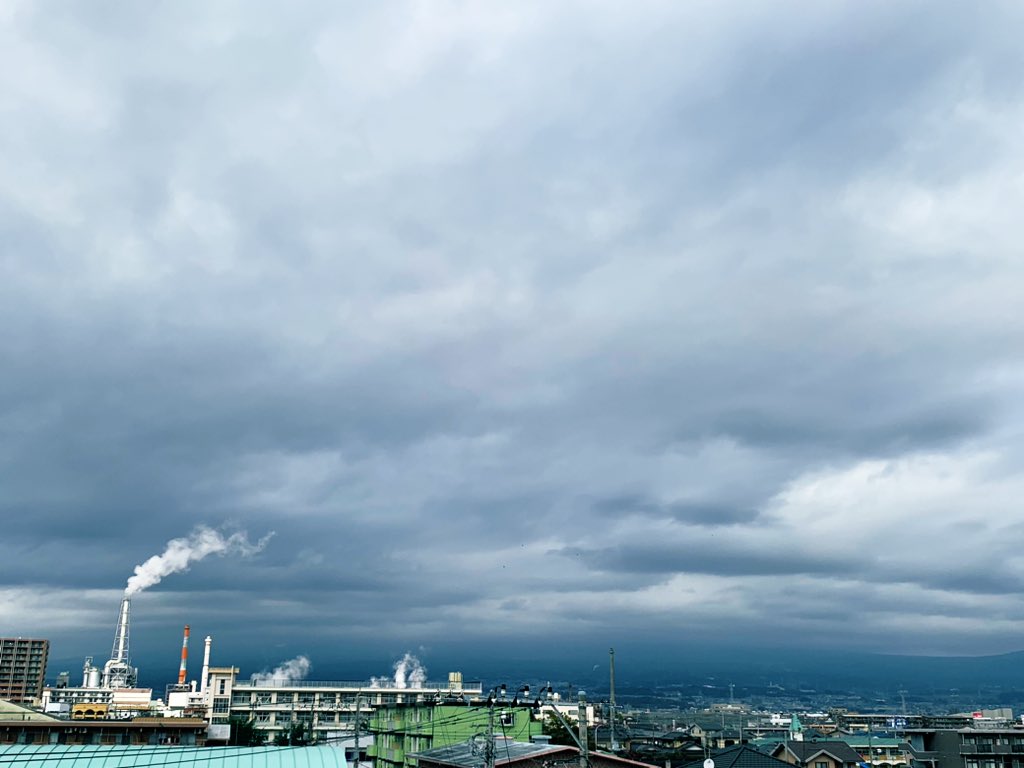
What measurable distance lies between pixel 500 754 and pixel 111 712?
374ft

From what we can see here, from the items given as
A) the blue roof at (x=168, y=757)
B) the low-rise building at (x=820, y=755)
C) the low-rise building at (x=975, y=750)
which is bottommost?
the low-rise building at (x=975, y=750)

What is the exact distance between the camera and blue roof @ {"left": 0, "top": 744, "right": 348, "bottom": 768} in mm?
61156

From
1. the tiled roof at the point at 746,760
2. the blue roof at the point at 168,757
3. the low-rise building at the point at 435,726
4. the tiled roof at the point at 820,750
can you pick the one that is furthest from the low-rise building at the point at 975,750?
the blue roof at the point at 168,757

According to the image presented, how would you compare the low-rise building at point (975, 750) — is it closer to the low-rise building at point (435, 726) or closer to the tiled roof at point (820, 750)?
the tiled roof at point (820, 750)

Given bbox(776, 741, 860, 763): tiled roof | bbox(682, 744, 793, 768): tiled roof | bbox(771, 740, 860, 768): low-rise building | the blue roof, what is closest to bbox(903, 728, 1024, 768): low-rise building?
bbox(776, 741, 860, 763): tiled roof

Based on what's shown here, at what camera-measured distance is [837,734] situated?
5832 inches

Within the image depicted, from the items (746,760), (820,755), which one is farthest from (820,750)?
(746,760)

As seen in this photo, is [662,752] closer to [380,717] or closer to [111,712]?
[380,717]

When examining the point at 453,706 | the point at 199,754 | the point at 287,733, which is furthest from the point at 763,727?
the point at 199,754

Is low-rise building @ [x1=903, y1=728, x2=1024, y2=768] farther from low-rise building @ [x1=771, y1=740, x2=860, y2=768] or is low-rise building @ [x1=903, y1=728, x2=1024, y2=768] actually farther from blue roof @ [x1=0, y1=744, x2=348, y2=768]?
blue roof @ [x1=0, y1=744, x2=348, y2=768]

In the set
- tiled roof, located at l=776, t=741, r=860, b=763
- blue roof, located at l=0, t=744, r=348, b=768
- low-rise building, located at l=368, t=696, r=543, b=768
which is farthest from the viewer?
low-rise building, located at l=368, t=696, r=543, b=768

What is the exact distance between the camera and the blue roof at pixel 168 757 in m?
61.2

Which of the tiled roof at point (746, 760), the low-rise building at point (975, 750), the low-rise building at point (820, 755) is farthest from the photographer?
the low-rise building at point (975, 750)

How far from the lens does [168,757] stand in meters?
62.7
